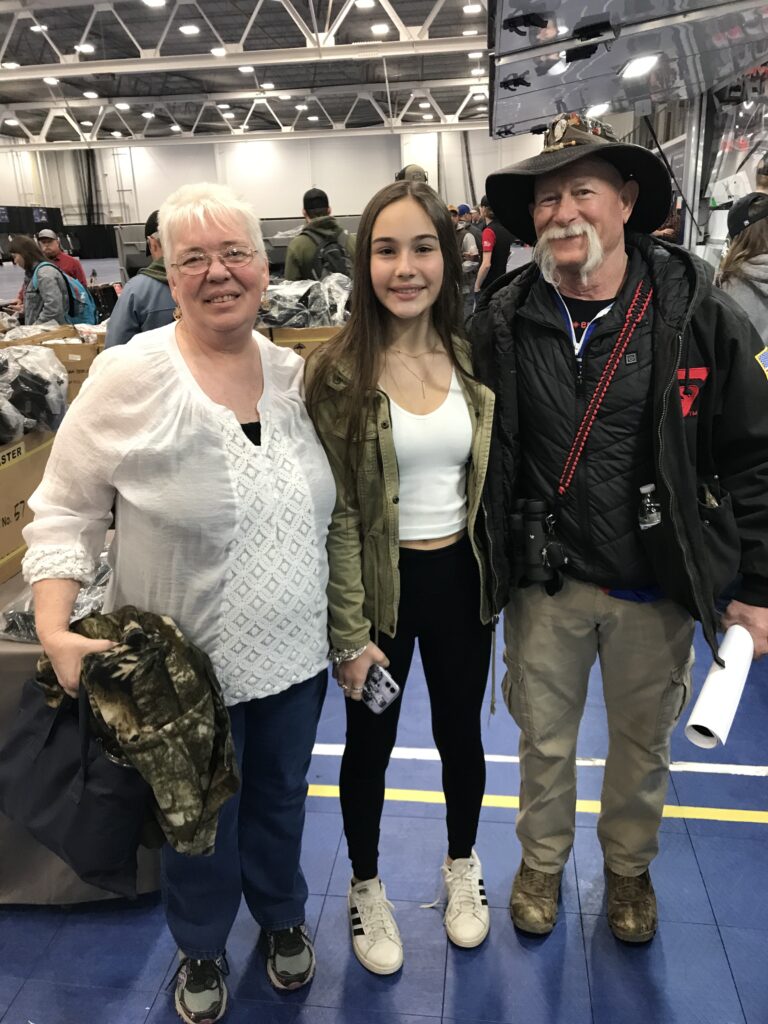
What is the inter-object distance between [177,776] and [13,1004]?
98 centimetres

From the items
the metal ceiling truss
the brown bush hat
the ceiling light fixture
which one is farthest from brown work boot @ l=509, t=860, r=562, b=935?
the metal ceiling truss

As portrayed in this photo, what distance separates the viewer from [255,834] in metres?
1.72

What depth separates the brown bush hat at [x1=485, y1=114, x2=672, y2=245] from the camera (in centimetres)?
154

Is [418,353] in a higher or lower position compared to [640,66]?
lower

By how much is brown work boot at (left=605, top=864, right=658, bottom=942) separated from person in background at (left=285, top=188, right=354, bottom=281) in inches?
178

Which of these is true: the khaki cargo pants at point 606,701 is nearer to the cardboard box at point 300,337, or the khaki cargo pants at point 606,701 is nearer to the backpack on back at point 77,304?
the cardboard box at point 300,337

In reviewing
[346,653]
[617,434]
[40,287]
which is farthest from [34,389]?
[40,287]

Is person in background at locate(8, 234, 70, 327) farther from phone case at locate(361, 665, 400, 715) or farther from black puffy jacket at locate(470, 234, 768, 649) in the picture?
phone case at locate(361, 665, 400, 715)

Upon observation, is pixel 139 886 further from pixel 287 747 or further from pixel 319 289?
pixel 319 289

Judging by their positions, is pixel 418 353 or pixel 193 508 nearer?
pixel 193 508

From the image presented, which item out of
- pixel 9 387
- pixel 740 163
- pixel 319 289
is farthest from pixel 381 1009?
pixel 740 163

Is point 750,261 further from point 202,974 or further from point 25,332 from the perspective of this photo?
point 25,332

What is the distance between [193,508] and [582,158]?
1.08 meters

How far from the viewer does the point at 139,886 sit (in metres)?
2.06
